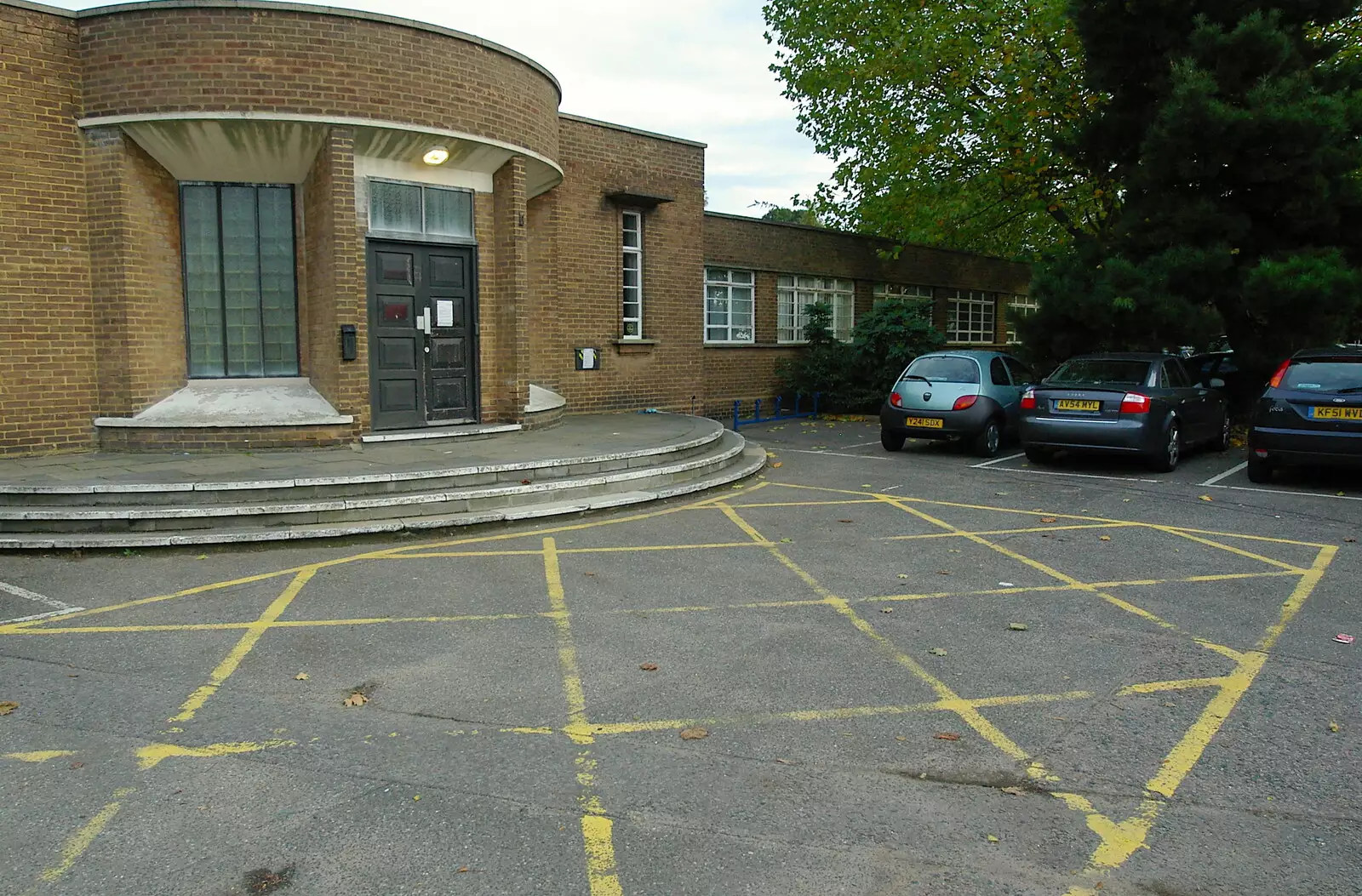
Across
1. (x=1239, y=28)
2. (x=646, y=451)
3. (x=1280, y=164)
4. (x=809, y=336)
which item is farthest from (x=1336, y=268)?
(x=646, y=451)

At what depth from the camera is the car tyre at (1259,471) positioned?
1145 cm

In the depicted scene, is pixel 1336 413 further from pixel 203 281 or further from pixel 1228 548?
pixel 203 281

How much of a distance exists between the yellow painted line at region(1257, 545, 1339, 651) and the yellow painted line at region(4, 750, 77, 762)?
20.0 feet

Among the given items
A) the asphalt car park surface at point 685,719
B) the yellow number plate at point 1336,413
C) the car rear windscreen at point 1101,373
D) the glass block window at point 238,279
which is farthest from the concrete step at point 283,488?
the yellow number plate at point 1336,413

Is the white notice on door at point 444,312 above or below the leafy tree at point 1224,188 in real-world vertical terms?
below

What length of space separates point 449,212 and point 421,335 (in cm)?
172

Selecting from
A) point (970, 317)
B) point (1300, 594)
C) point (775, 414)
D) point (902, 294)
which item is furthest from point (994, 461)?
point (970, 317)

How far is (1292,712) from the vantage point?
4.50 metres

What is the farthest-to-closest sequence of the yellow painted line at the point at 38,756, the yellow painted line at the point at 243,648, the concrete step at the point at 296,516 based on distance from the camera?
the concrete step at the point at 296,516 < the yellow painted line at the point at 243,648 < the yellow painted line at the point at 38,756

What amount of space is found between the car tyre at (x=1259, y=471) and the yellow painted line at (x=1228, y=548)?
348 cm

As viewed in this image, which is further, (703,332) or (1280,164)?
(703,332)

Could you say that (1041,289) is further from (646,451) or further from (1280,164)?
(646,451)

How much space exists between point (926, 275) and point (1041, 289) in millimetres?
10048

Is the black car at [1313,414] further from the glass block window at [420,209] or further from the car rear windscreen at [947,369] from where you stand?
the glass block window at [420,209]
